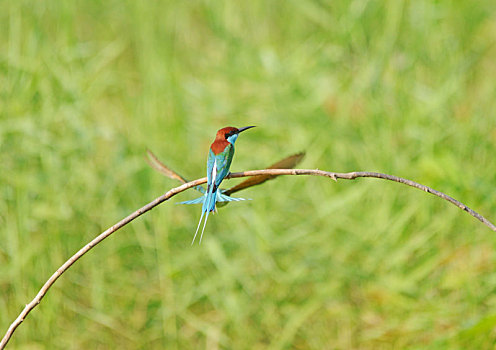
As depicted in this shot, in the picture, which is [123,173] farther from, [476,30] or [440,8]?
[476,30]

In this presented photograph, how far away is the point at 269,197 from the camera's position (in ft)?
8.77

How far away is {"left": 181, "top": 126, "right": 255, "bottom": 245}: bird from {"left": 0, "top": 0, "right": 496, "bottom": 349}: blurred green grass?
52.1 inches

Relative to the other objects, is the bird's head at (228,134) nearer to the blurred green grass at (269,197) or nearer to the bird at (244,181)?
the bird at (244,181)

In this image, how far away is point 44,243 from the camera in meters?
2.47

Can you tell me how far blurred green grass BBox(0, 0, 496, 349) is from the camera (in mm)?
2447

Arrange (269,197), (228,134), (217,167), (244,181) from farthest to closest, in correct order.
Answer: (269,197) < (228,134) < (217,167) < (244,181)

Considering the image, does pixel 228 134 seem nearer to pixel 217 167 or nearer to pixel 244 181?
pixel 217 167

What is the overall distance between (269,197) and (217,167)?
5.07 ft

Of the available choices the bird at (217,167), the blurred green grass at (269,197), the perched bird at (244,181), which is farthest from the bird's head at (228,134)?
the blurred green grass at (269,197)

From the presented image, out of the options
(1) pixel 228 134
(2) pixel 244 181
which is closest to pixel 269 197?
(1) pixel 228 134

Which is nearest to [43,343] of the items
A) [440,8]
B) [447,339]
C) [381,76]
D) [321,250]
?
[321,250]

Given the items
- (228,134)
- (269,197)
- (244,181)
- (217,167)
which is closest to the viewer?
(244,181)

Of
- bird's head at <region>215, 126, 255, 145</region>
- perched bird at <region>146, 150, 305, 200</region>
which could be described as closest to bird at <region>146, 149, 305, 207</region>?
perched bird at <region>146, 150, 305, 200</region>

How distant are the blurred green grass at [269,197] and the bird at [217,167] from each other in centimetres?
132
